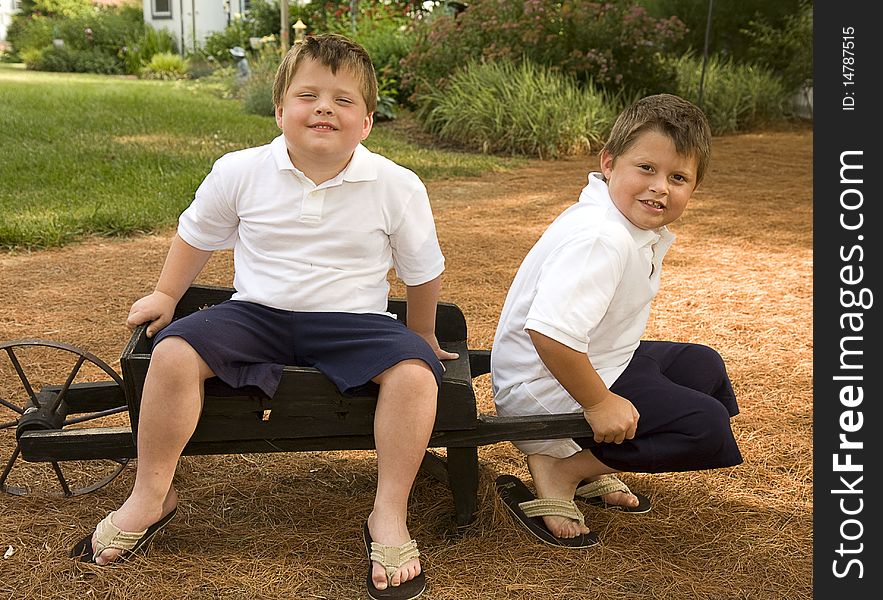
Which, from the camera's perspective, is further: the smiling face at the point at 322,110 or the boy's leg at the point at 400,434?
the smiling face at the point at 322,110

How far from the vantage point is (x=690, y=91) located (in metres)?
12.0

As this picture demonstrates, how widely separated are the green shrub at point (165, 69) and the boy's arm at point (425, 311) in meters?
18.7

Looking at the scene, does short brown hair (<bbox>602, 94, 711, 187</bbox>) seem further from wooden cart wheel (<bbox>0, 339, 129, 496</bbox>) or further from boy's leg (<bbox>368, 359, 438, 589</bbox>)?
wooden cart wheel (<bbox>0, 339, 129, 496</bbox>)

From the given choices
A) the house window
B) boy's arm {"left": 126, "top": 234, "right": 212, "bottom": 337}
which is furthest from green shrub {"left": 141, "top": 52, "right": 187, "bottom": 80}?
boy's arm {"left": 126, "top": 234, "right": 212, "bottom": 337}

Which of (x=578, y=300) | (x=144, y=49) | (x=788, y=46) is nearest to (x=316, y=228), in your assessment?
(x=578, y=300)

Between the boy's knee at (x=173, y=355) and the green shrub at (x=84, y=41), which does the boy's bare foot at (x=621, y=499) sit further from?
the green shrub at (x=84, y=41)

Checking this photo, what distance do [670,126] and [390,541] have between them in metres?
1.15

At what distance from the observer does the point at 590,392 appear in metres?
2.19

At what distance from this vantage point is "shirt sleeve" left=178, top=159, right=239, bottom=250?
245cm

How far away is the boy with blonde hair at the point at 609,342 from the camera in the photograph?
85.4 inches

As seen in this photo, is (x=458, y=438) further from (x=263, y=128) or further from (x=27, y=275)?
(x=263, y=128)

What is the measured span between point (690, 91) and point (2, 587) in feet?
36.8

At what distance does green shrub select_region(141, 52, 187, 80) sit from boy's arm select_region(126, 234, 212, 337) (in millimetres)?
18550

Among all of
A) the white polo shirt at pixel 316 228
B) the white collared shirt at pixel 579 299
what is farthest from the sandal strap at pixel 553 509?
the white polo shirt at pixel 316 228
